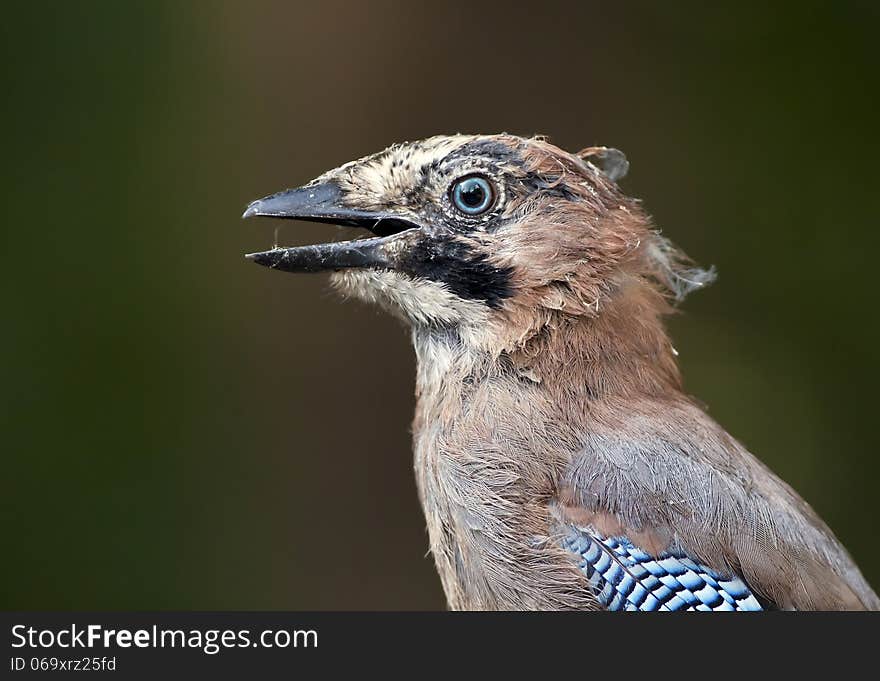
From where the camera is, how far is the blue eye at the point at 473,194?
3.64 m

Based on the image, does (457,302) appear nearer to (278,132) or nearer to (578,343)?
(578,343)

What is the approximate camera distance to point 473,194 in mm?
3658

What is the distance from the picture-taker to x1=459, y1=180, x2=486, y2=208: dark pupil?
3.64 meters

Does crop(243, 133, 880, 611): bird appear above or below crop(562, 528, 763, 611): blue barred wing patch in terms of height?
above

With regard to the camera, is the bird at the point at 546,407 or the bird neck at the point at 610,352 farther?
the bird neck at the point at 610,352

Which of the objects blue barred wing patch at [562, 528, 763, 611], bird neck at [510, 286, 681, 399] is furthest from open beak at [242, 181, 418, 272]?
blue barred wing patch at [562, 528, 763, 611]

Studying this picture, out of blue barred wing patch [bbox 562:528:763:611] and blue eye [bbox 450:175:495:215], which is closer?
blue barred wing patch [bbox 562:528:763:611]

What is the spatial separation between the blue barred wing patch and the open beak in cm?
118

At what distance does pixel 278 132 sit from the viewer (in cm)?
690

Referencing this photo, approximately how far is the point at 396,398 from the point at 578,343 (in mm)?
3529

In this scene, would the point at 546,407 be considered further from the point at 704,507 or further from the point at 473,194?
the point at 473,194

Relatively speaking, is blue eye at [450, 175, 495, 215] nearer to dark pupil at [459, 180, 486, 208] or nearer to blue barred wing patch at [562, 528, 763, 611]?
dark pupil at [459, 180, 486, 208]

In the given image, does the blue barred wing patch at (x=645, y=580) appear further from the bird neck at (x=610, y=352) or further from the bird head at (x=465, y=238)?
the bird head at (x=465, y=238)

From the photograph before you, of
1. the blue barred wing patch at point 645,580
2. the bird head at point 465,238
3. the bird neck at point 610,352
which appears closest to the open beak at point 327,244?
the bird head at point 465,238
